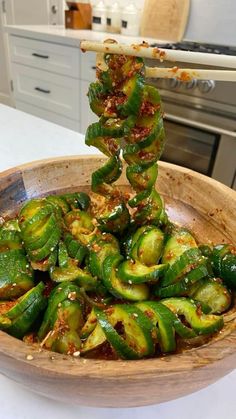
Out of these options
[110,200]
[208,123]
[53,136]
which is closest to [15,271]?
[110,200]

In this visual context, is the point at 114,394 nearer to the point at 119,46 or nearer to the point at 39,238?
the point at 39,238

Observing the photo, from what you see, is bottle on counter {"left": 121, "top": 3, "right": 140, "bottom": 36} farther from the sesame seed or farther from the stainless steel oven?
the sesame seed

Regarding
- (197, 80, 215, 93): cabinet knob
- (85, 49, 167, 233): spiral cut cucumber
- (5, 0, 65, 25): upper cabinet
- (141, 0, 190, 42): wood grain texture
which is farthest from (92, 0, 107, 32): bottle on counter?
(85, 49, 167, 233): spiral cut cucumber

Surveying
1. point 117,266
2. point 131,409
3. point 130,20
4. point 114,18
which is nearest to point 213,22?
point 130,20

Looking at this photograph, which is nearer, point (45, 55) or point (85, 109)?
point (85, 109)

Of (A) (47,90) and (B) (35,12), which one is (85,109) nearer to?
(A) (47,90)

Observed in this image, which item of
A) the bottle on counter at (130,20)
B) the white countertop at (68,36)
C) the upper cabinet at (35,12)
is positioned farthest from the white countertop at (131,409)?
the upper cabinet at (35,12)

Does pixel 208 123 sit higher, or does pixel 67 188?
pixel 67 188
